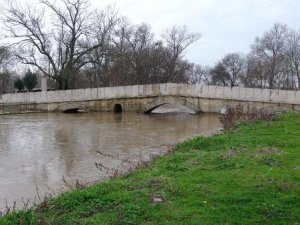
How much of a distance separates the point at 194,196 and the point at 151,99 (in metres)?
22.5

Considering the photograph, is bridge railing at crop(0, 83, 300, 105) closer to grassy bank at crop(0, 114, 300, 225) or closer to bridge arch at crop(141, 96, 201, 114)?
bridge arch at crop(141, 96, 201, 114)

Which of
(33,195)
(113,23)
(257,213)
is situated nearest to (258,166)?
(257,213)

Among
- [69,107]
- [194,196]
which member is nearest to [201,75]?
[69,107]

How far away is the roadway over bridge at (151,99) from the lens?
23.0 metres

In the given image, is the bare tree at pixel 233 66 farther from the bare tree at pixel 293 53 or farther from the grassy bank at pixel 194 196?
the grassy bank at pixel 194 196

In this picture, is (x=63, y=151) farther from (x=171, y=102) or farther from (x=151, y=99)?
(x=151, y=99)

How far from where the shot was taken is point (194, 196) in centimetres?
484

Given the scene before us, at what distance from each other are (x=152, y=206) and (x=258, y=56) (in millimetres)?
46985

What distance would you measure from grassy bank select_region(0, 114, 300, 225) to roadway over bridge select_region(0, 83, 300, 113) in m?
16.2

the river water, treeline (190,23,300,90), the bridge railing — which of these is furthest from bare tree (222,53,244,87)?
the river water

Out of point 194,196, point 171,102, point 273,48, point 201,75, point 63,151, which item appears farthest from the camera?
point 201,75

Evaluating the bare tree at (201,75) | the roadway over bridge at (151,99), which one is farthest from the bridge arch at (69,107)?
the bare tree at (201,75)

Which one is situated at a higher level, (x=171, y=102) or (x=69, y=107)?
(x=171, y=102)

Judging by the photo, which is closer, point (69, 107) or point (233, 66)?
point (69, 107)
